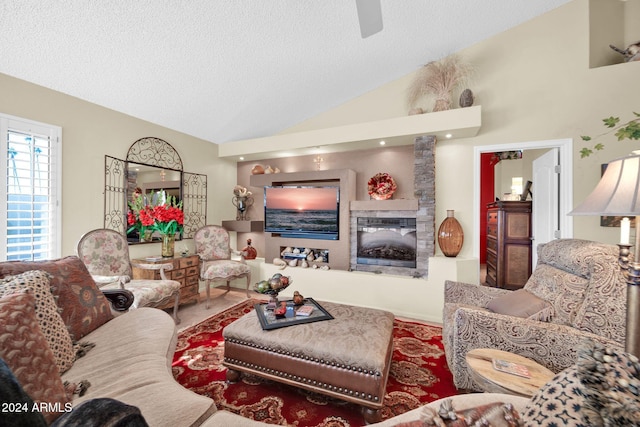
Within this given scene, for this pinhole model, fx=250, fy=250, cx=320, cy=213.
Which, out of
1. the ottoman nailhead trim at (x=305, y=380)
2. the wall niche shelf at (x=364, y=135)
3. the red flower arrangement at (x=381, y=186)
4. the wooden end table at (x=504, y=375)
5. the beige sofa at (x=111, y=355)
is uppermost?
the wall niche shelf at (x=364, y=135)

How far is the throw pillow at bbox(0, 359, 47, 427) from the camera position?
0.47 m

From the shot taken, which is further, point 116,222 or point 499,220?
point 499,220

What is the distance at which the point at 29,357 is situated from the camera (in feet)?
2.86

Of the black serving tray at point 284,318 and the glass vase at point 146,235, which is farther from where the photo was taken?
the glass vase at point 146,235

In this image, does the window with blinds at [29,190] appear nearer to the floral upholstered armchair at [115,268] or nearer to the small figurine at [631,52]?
the floral upholstered armchair at [115,268]

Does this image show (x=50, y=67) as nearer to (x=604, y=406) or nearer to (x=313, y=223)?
(x=313, y=223)

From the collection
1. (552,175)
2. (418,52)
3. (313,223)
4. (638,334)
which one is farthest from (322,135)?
(638,334)

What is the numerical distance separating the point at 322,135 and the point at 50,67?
2817 millimetres

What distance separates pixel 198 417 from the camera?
92cm

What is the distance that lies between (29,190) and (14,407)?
290 cm

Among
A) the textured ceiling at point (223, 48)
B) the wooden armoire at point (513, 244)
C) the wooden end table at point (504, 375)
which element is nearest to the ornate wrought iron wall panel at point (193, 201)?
the textured ceiling at point (223, 48)

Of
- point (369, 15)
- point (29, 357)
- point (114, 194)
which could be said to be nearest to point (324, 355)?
point (29, 357)

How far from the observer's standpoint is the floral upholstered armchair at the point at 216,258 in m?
3.42

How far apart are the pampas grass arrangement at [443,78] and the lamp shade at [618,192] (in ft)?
7.40
